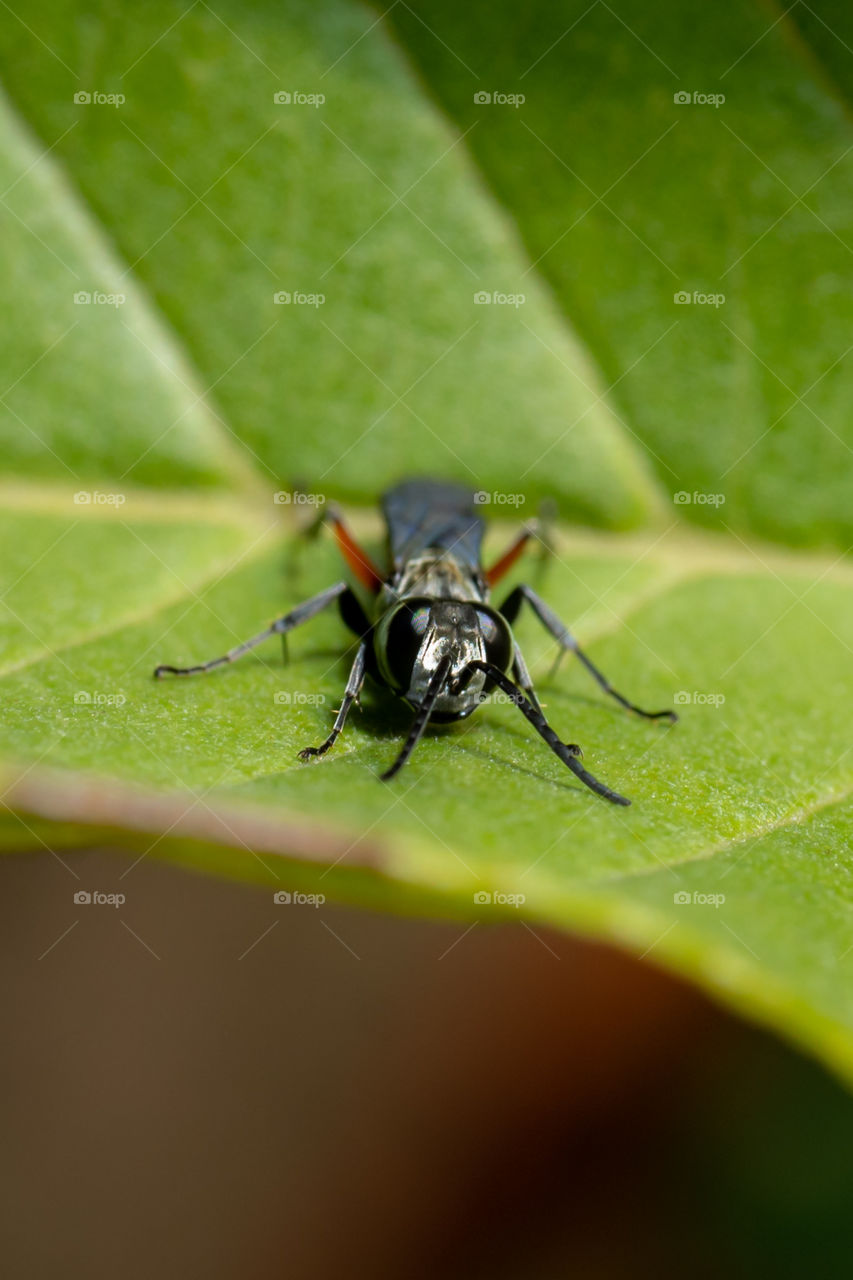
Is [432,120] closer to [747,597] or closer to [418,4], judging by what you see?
[418,4]

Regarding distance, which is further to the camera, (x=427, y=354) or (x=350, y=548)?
(x=350, y=548)

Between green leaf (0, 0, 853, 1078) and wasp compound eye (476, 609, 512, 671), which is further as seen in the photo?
wasp compound eye (476, 609, 512, 671)

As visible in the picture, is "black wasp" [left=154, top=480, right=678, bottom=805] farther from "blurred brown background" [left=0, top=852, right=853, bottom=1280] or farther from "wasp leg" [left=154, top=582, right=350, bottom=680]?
"blurred brown background" [left=0, top=852, right=853, bottom=1280]

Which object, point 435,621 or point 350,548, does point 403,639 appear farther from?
point 350,548

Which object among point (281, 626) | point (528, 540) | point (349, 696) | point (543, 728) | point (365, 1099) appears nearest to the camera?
point (543, 728)

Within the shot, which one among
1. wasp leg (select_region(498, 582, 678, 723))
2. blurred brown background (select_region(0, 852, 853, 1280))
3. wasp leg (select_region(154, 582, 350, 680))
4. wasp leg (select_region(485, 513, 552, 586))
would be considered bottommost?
blurred brown background (select_region(0, 852, 853, 1280))

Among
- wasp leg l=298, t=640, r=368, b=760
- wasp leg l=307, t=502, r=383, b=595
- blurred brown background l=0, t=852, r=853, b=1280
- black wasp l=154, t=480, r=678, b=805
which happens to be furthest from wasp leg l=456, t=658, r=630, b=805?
blurred brown background l=0, t=852, r=853, b=1280

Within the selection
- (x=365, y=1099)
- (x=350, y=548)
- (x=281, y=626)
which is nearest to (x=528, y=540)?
(x=350, y=548)

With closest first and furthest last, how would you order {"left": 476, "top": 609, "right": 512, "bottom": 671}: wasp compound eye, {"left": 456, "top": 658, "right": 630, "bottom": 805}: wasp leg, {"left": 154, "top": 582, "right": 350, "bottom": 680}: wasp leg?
1. {"left": 456, "top": 658, "right": 630, "bottom": 805}: wasp leg
2. {"left": 154, "top": 582, "right": 350, "bottom": 680}: wasp leg
3. {"left": 476, "top": 609, "right": 512, "bottom": 671}: wasp compound eye
